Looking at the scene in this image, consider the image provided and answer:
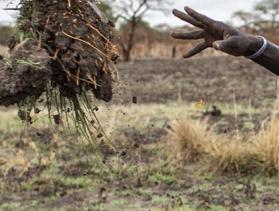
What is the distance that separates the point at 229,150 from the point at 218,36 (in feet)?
14.1

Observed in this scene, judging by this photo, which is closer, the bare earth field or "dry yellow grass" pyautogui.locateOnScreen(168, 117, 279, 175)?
the bare earth field

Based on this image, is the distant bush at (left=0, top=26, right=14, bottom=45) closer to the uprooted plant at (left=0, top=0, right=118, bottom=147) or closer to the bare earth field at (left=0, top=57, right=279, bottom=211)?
the uprooted plant at (left=0, top=0, right=118, bottom=147)

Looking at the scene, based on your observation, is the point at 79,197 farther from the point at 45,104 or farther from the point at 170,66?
the point at 170,66

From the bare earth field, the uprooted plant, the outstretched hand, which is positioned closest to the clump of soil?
the uprooted plant

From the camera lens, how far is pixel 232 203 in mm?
6555

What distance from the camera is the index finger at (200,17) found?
3766mm

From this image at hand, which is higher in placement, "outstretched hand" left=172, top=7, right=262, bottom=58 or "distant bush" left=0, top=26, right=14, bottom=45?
"distant bush" left=0, top=26, right=14, bottom=45

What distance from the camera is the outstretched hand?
3.50 metres

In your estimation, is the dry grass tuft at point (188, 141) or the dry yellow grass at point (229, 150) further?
the dry grass tuft at point (188, 141)

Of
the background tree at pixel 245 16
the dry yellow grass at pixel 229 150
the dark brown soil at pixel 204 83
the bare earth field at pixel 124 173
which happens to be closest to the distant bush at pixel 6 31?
the bare earth field at pixel 124 173

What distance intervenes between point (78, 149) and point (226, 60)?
55.2 ft

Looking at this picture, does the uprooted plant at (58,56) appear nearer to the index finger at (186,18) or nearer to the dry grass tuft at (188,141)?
the index finger at (186,18)

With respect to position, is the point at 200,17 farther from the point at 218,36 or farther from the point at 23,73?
the point at 23,73

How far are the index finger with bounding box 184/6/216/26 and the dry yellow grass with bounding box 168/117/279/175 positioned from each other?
4.16 m
